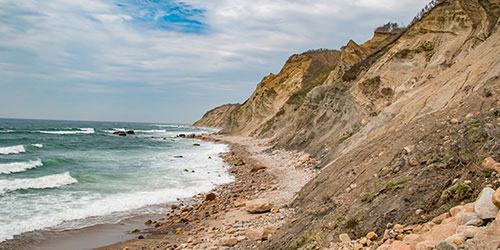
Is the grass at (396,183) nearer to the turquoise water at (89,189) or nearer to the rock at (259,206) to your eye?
the rock at (259,206)

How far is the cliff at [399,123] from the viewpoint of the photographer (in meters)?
5.11

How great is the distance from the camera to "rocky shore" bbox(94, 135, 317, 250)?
757 centimetres

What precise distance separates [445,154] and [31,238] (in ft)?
37.0

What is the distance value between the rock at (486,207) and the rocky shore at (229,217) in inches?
169

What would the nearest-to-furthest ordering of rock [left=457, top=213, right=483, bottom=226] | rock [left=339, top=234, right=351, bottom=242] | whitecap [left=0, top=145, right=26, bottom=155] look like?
rock [left=457, top=213, right=483, bottom=226]
rock [left=339, top=234, right=351, bottom=242]
whitecap [left=0, top=145, right=26, bottom=155]

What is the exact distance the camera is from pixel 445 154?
5.54 metres

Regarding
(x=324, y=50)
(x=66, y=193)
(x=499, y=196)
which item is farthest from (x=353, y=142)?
(x=324, y=50)

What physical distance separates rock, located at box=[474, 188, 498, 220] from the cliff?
0.93 meters

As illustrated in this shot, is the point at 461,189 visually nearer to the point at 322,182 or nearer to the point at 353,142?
the point at 322,182

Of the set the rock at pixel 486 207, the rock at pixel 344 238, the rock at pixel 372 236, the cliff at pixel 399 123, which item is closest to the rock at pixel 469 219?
the rock at pixel 486 207

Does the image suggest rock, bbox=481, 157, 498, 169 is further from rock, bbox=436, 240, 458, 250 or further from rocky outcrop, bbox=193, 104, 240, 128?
rocky outcrop, bbox=193, 104, 240, 128

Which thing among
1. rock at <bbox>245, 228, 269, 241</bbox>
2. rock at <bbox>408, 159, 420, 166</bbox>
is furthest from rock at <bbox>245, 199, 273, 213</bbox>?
rock at <bbox>408, 159, 420, 166</bbox>

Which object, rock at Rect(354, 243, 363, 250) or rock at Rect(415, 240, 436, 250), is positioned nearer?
rock at Rect(415, 240, 436, 250)

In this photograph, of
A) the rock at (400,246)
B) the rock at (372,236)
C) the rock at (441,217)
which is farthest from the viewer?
the rock at (372,236)
